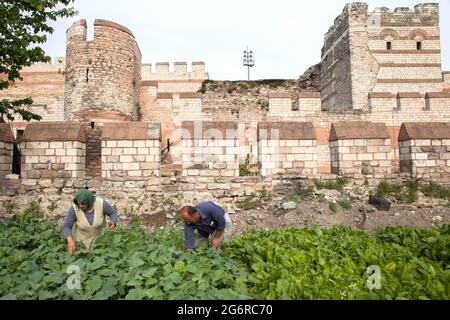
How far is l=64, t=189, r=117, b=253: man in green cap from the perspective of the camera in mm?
4398

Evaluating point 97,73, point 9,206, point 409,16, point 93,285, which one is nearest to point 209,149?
point 9,206

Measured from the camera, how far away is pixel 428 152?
768 centimetres

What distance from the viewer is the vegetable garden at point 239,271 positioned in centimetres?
258

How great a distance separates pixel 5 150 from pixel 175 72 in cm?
2136

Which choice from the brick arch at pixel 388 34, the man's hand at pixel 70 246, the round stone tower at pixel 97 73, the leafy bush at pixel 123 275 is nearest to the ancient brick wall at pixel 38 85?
the round stone tower at pixel 97 73

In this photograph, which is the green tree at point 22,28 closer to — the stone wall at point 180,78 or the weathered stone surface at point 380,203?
the weathered stone surface at point 380,203

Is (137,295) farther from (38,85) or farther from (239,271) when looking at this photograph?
(38,85)

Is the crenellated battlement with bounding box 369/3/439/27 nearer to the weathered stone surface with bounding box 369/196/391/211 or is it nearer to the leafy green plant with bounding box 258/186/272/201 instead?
the weathered stone surface with bounding box 369/196/391/211

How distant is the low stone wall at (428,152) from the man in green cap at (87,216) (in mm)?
6760

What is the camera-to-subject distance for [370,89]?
1770cm

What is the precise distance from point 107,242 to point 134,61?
46.9 ft

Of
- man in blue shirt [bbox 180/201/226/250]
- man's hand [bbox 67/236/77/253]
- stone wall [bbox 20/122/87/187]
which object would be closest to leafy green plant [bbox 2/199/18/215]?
stone wall [bbox 20/122/87/187]
